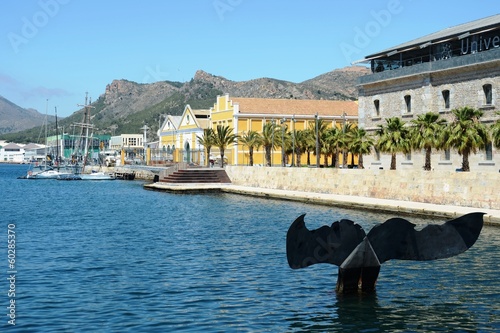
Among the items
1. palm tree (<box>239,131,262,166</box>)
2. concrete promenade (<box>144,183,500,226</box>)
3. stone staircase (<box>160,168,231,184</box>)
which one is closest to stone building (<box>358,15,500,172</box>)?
concrete promenade (<box>144,183,500,226</box>)

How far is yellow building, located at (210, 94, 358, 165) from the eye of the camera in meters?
83.8

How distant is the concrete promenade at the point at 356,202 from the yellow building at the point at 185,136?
82.5 feet

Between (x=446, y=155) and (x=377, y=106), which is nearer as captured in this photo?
(x=446, y=155)

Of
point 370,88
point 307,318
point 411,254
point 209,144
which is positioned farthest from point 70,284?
point 209,144

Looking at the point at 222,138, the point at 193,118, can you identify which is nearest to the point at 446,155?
the point at 222,138

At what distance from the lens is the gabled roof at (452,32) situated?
45.9 metres

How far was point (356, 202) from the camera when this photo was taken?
41812 millimetres

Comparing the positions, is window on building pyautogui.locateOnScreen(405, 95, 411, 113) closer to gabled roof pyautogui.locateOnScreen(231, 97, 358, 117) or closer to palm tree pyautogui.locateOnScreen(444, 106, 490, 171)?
palm tree pyautogui.locateOnScreen(444, 106, 490, 171)

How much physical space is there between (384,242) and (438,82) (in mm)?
36194

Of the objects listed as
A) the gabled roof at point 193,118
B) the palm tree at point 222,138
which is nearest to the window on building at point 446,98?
the palm tree at point 222,138

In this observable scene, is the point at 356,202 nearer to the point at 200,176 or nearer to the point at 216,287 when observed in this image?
the point at 216,287

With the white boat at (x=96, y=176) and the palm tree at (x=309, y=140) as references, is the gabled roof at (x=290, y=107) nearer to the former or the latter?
the palm tree at (x=309, y=140)

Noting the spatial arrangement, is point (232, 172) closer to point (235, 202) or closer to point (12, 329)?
point (235, 202)

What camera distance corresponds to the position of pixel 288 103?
87.3 metres
